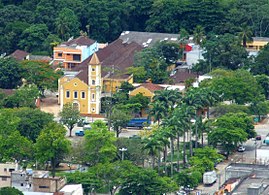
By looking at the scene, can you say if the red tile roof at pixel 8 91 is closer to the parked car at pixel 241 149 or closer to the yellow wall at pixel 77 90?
the yellow wall at pixel 77 90

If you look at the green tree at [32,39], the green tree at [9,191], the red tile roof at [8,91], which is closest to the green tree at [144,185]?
the green tree at [9,191]

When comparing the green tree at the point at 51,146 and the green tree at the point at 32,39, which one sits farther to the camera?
the green tree at the point at 32,39

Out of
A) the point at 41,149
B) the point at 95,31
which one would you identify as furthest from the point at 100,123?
the point at 95,31

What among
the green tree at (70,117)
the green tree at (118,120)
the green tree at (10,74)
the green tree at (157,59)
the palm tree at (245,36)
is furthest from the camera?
the palm tree at (245,36)

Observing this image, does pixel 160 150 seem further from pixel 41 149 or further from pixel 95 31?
pixel 95 31

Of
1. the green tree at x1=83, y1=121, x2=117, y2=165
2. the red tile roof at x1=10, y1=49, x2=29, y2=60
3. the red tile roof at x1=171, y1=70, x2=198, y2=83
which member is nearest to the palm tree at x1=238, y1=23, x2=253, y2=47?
the red tile roof at x1=171, y1=70, x2=198, y2=83

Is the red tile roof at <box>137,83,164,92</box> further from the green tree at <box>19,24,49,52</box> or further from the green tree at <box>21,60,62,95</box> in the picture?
the green tree at <box>19,24,49,52</box>
